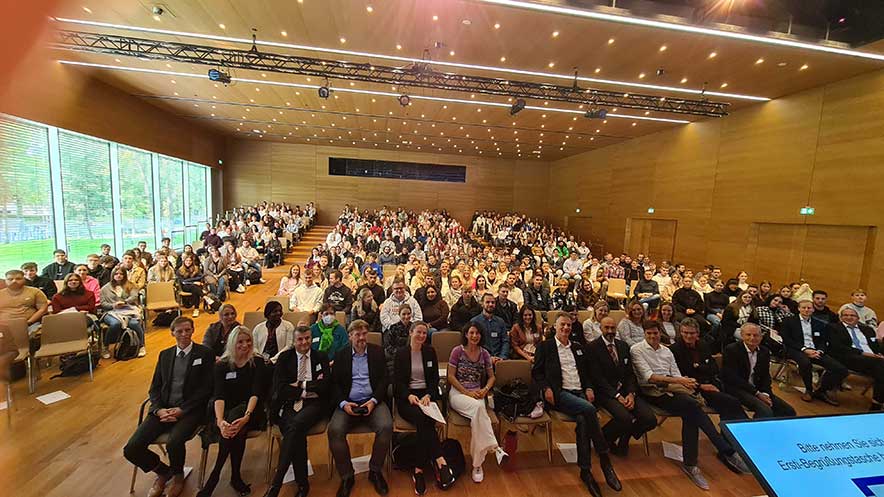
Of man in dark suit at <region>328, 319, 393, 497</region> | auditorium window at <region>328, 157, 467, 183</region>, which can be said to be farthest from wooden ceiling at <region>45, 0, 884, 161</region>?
auditorium window at <region>328, 157, 467, 183</region>

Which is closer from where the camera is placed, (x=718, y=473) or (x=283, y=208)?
(x=718, y=473)

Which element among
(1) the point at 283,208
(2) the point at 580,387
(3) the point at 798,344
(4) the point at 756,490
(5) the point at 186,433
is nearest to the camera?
(5) the point at 186,433

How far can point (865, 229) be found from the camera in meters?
6.59

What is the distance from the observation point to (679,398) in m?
2.94

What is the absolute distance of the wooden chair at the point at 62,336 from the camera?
3.62 meters

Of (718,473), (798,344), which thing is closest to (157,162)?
(718,473)

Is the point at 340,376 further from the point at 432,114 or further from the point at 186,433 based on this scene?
the point at 432,114

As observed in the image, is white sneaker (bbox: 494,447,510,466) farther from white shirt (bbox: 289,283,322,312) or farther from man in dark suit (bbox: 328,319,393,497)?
white shirt (bbox: 289,283,322,312)

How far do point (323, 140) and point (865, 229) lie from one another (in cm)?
1663

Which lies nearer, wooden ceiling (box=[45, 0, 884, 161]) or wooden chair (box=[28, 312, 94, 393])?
wooden chair (box=[28, 312, 94, 393])

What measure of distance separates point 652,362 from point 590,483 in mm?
1224

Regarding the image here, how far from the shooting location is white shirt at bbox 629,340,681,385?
314cm

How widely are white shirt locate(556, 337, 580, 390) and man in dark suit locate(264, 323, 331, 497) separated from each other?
2.06 metres

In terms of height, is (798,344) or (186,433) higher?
(798,344)
